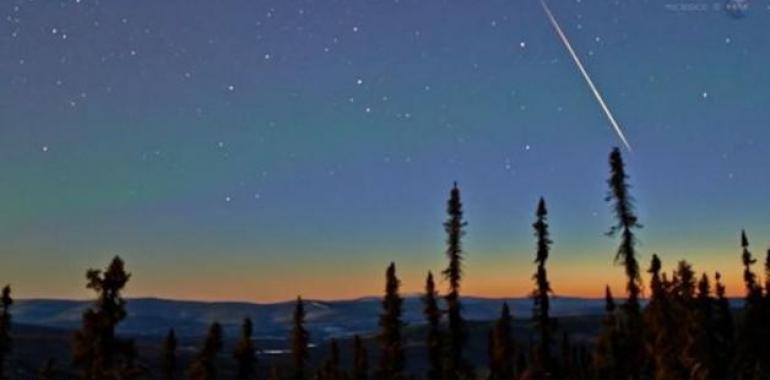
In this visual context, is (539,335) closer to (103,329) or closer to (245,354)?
(245,354)

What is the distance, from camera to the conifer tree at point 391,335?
58.8m

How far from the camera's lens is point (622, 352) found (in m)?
82.8

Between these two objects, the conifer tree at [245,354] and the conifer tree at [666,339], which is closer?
the conifer tree at [666,339]

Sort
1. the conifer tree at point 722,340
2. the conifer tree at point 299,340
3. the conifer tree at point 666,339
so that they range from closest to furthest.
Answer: the conifer tree at point 666,339
the conifer tree at point 722,340
the conifer tree at point 299,340

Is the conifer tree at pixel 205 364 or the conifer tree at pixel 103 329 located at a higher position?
the conifer tree at pixel 103 329

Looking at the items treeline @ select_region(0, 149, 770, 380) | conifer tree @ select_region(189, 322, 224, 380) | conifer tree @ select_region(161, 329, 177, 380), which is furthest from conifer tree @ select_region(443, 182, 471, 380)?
conifer tree @ select_region(161, 329, 177, 380)

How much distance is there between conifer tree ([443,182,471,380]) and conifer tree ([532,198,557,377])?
5.23 m

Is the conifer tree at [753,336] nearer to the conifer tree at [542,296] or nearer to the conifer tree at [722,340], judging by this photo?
the conifer tree at [722,340]

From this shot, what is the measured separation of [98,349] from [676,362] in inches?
1212

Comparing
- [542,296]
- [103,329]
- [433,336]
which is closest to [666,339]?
[542,296]

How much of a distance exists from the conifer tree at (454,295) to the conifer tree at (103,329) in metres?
28.5

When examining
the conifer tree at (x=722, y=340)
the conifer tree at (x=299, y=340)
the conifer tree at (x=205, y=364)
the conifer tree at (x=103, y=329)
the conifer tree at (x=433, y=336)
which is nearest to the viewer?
the conifer tree at (x=103, y=329)

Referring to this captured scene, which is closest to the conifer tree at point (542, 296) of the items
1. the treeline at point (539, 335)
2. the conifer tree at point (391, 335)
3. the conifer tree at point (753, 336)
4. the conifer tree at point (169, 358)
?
the treeline at point (539, 335)

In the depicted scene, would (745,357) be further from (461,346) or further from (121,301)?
(121,301)
